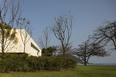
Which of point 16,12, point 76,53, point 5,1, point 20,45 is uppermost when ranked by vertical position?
point 5,1

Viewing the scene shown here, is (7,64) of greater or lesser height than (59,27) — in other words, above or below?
below

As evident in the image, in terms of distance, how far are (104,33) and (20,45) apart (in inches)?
532

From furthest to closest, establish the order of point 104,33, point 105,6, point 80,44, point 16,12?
1. point 80,44
2. point 104,33
3. point 105,6
4. point 16,12

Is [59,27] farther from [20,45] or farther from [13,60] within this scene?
[13,60]

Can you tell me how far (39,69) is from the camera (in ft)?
34.7

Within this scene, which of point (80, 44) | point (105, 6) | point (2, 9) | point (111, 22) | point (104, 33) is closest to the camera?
point (2, 9)

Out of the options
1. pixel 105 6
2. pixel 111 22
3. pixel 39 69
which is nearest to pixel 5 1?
pixel 39 69

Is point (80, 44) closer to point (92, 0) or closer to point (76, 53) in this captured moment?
point (76, 53)

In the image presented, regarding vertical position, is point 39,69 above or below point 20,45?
below

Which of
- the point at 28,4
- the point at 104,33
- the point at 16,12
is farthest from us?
the point at 104,33

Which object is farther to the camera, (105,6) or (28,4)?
(105,6)

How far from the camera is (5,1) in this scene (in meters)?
9.73

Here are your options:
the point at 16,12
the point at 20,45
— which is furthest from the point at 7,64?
the point at 20,45

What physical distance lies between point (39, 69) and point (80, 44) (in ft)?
82.1
